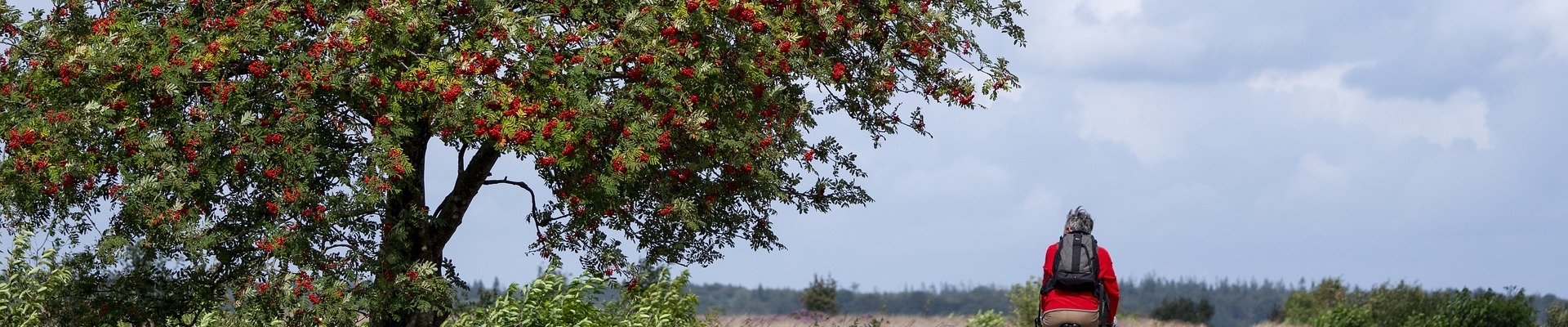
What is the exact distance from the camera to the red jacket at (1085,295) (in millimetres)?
11711

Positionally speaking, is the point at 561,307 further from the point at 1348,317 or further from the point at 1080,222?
the point at 1348,317

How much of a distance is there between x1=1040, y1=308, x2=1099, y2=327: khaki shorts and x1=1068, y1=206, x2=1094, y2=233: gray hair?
0.67m

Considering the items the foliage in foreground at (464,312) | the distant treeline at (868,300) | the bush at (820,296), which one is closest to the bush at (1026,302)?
the bush at (820,296)

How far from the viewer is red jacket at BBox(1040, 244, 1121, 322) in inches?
461

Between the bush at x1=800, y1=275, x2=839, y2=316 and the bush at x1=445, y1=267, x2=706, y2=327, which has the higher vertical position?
the bush at x1=800, y1=275, x2=839, y2=316

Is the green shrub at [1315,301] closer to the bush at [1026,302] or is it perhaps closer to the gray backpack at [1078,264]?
the bush at [1026,302]

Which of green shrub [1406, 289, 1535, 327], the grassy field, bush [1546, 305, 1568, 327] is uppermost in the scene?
bush [1546, 305, 1568, 327]

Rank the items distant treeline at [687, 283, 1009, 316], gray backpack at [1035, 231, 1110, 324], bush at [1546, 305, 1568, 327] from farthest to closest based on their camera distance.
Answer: distant treeline at [687, 283, 1009, 316]
bush at [1546, 305, 1568, 327]
gray backpack at [1035, 231, 1110, 324]

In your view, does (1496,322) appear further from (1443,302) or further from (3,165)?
(3,165)

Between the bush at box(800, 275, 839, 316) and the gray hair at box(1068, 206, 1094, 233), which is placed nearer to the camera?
the gray hair at box(1068, 206, 1094, 233)

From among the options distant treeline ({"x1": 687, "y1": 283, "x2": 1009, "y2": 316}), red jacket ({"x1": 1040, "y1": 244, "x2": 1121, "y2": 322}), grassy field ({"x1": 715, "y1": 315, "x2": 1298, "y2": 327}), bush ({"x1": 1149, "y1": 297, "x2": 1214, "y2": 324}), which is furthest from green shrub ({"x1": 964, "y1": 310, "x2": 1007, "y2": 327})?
distant treeline ({"x1": 687, "y1": 283, "x2": 1009, "y2": 316})

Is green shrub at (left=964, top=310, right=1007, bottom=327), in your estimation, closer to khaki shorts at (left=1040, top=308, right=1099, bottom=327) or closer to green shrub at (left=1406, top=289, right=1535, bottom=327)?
green shrub at (left=1406, top=289, right=1535, bottom=327)

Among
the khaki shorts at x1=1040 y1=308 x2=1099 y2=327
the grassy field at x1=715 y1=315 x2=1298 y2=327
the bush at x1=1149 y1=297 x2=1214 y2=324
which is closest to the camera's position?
the khaki shorts at x1=1040 y1=308 x2=1099 y2=327

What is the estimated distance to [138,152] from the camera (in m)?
12.4
